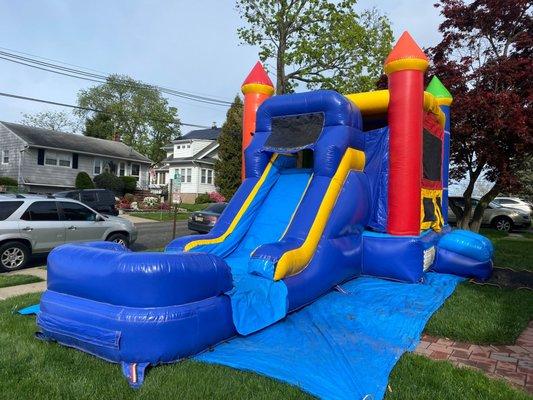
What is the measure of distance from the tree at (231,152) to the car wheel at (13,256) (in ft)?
69.7

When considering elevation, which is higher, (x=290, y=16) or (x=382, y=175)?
(x=290, y=16)

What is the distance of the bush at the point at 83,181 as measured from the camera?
31125 millimetres

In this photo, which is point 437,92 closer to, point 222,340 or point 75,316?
point 222,340

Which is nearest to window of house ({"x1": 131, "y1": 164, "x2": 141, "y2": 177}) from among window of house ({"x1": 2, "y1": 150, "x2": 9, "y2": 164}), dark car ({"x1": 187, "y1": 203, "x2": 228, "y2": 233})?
window of house ({"x1": 2, "y1": 150, "x2": 9, "y2": 164})

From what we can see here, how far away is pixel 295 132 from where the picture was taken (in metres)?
7.83

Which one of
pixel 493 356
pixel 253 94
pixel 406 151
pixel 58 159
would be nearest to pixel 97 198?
pixel 253 94

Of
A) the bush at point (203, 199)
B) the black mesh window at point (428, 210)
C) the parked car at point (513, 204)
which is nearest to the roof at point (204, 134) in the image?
the bush at point (203, 199)

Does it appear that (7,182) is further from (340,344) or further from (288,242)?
(340,344)

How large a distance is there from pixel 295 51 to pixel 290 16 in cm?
180

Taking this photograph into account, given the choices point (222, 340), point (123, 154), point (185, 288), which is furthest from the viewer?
point (123, 154)

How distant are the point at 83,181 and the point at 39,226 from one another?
74.6ft

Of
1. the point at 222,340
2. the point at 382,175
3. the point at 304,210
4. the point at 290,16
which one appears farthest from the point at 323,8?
the point at 222,340

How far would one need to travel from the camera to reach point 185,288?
Answer: 4199 mm

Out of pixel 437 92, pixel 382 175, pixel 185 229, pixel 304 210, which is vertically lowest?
pixel 185 229
